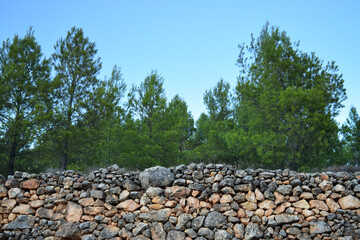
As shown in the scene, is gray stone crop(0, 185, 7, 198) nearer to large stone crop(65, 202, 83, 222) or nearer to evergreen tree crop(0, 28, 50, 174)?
large stone crop(65, 202, 83, 222)

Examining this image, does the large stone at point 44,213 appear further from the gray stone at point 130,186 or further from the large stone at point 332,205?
the large stone at point 332,205

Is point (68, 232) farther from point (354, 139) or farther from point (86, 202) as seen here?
point (354, 139)

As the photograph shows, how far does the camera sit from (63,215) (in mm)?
7152

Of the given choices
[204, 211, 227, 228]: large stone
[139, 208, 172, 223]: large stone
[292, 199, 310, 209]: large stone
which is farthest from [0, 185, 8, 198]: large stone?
[292, 199, 310, 209]: large stone

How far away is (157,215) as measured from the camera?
668 cm

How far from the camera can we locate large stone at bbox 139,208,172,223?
261 inches

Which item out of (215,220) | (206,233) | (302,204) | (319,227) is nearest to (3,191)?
(206,233)

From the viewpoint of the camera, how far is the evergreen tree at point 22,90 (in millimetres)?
11750

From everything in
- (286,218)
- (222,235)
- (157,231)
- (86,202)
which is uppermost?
(86,202)

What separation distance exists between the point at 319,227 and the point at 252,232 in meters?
1.40

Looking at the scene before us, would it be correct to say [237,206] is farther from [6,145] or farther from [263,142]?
[6,145]

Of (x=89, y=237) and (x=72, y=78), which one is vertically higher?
(x=72, y=78)

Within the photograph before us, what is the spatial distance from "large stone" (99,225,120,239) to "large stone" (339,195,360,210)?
5002mm

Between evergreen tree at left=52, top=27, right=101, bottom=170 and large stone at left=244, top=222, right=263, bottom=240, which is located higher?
evergreen tree at left=52, top=27, right=101, bottom=170
